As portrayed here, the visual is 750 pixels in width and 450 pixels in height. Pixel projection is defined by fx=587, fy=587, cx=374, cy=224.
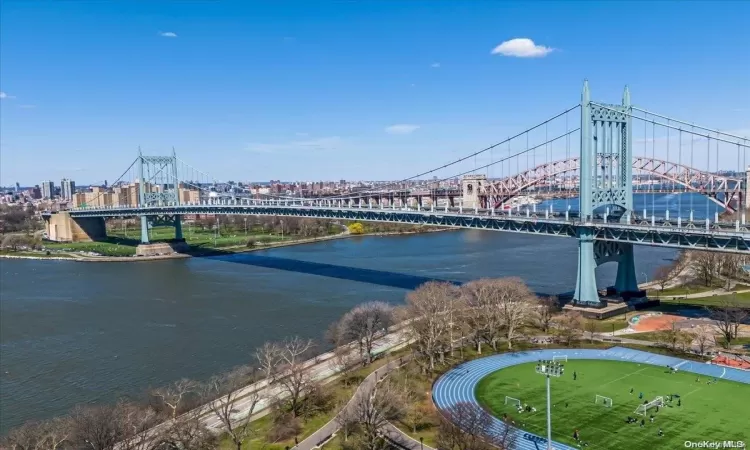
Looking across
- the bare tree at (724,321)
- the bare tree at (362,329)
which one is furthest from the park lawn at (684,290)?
the bare tree at (362,329)

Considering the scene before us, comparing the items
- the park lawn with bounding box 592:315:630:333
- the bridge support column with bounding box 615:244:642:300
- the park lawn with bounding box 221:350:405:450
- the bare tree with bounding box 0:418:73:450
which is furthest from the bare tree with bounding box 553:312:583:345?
the bare tree with bounding box 0:418:73:450

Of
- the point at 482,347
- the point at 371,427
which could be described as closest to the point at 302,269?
the point at 482,347

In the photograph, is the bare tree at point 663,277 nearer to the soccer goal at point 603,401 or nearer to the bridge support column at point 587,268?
the bridge support column at point 587,268

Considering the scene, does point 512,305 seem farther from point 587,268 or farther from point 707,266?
point 707,266

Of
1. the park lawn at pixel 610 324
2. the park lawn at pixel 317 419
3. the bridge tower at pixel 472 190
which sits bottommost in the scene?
the park lawn at pixel 317 419

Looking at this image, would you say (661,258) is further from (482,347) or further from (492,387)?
(492,387)

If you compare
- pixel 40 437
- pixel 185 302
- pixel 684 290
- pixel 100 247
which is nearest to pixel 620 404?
pixel 40 437

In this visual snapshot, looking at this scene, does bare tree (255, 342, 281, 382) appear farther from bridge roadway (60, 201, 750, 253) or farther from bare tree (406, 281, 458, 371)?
bridge roadway (60, 201, 750, 253)
